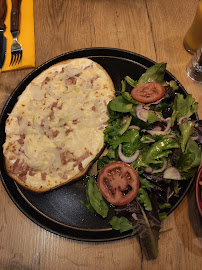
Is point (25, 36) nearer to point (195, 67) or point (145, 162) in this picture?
point (195, 67)

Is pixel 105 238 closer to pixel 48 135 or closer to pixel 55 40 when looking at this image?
pixel 48 135

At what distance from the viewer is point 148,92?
100 inches

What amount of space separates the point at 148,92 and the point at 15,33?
204 cm

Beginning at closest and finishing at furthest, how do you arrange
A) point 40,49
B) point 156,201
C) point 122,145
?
1. point 156,201
2. point 122,145
3. point 40,49

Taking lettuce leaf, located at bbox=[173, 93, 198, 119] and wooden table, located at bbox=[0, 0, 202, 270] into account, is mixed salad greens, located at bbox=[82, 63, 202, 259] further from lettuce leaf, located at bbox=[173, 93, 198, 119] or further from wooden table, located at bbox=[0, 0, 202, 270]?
wooden table, located at bbox=[0, 0, 202, 270]

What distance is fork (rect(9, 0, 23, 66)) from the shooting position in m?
3.15

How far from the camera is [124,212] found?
2283 millimetres

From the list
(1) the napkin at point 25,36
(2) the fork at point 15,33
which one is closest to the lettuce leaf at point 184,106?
(1) the napkin at point 25,36

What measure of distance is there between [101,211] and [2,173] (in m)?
1.14

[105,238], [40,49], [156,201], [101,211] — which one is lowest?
[105,238]

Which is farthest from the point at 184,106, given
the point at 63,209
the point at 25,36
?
the point at 25,36

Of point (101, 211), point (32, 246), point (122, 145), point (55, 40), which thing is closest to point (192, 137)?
point (122, 145)

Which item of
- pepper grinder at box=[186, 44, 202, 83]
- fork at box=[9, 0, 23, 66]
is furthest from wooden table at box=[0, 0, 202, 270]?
fork at box=[9, 0, 23, 66]

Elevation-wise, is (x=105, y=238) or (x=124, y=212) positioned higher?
(x=124, y=212)
